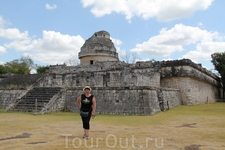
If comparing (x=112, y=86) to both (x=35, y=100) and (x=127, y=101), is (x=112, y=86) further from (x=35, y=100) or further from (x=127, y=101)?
(x=35, y=100)

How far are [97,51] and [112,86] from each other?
461 inches

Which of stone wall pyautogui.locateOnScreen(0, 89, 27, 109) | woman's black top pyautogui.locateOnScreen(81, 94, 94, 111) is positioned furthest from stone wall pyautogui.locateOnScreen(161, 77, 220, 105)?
woman's black top pyautogui.locateOnScreen(81, 94, 94, 111)

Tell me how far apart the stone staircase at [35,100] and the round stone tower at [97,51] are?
34.8 ft

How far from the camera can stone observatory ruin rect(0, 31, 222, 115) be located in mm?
12836

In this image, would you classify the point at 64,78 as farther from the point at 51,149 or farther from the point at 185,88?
the point at 51,149

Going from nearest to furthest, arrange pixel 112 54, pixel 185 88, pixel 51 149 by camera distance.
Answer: pixel 51 149 → pixel 185 88 → pixel 112 54

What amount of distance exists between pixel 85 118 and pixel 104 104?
6.68 meters

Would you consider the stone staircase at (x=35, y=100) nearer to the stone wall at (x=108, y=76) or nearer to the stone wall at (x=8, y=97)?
the stone wall at (x=8, y=97)

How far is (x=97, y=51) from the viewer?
1027 inches

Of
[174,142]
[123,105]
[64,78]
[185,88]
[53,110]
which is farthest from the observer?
[64,78]

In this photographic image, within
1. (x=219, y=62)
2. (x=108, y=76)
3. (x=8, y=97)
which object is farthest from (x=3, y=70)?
(x=219, y=62)

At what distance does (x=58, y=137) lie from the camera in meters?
6.70

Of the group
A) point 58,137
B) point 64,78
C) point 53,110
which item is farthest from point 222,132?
point 64,78

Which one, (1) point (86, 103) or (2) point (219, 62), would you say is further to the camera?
(2) point (219, 62)
